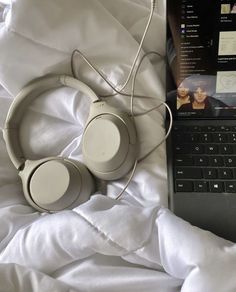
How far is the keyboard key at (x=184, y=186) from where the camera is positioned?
604mm

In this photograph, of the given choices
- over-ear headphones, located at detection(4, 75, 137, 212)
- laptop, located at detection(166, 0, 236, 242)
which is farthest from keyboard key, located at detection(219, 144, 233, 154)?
over-ear headphones, located at detection(4, 75, 137, 212)

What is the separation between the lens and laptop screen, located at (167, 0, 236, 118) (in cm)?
60

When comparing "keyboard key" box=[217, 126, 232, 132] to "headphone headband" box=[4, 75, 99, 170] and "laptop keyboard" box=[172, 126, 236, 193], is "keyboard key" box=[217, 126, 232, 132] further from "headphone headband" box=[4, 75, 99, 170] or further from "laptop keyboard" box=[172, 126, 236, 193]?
"headphone headband" box=[4, 75, 99, 170]

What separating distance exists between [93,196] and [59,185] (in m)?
0.04

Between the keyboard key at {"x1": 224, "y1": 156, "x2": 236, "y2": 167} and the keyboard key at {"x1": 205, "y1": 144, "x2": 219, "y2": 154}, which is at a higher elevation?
the keyboard key at {"x1": 205, "y1": 144, "x2": 219, "y2": 154}

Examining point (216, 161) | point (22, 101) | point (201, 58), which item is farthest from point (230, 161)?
point (22, 101)

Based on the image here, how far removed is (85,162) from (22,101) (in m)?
0.12

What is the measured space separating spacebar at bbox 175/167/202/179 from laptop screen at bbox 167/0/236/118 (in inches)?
3.1

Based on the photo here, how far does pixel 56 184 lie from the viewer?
0.60 m

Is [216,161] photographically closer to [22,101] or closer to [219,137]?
[219,137]

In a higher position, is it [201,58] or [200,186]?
[201,58]

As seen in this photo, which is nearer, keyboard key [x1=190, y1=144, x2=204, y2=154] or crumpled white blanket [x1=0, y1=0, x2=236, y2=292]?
crumpled white blanket [x1=0, y1=0, x2=236, y2=292]

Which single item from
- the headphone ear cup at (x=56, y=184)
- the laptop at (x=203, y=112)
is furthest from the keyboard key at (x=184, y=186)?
the headphone ear cup at (x=56, y=184)

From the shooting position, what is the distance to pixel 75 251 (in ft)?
1.78
